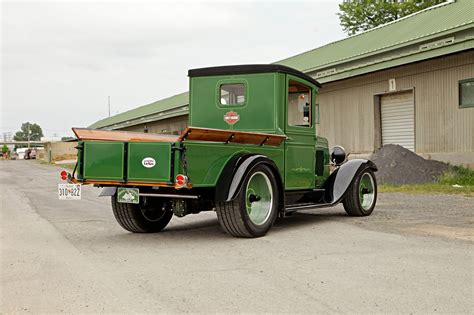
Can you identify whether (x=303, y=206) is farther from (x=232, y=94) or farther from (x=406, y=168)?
(x=406, y=168)

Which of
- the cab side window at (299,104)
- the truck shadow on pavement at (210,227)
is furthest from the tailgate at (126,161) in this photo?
the cab side window at (299,104)

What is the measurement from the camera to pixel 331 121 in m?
20.6

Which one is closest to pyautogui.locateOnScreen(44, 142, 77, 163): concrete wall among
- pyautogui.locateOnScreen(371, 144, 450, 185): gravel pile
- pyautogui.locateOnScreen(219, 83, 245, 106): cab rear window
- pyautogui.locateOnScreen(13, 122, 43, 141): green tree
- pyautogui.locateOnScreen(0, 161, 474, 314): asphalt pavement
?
pyautogui.locateOnScreen(371, 144, 450, 185): gravel pile

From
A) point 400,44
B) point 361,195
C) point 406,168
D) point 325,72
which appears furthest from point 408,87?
point 361,195

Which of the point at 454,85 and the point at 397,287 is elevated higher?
the point at 454,85

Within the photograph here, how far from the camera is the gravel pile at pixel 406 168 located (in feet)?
49.3

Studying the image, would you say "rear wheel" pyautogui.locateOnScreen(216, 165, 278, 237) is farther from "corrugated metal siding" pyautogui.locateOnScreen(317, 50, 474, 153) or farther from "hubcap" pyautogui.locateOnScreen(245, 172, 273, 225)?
"corrugated metal siding" pyautogui.locateOnScreen(317, 50, 474, 153)

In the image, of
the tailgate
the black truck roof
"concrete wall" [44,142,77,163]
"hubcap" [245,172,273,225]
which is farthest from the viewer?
"concrete wall" [44,142,77,163]

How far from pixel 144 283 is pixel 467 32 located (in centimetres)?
1280

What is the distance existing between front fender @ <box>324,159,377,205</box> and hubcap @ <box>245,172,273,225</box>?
1764 mm

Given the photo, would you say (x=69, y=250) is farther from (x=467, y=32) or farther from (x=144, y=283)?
(x=467, y=32)

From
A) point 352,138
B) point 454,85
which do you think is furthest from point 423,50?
point 352,138

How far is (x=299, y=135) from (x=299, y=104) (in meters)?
0.53

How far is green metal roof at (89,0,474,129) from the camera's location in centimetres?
1495
